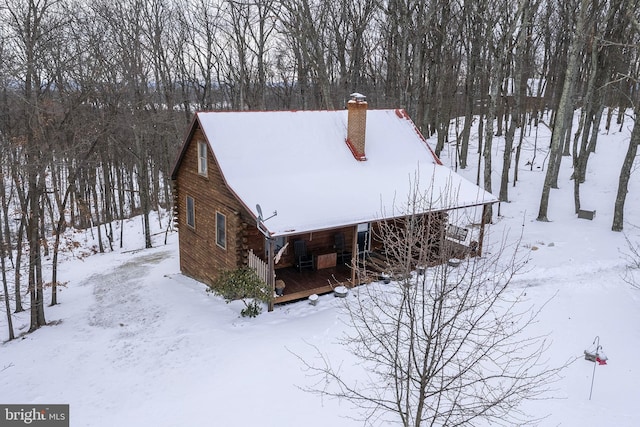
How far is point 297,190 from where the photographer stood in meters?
14.0

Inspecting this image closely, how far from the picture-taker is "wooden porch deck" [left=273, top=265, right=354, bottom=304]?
13.4 meters

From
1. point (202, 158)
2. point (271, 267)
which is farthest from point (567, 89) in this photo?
point (202, 158)

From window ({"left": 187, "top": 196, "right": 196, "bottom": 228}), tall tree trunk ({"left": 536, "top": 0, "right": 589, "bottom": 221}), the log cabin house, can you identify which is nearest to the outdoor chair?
the log cabin house

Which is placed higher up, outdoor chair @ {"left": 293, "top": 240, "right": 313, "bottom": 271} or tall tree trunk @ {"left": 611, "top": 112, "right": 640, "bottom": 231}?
tall tree trunk @ {"left": 611, "top": 112, "right": 640, "bottom": 231}

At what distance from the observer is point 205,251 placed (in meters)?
16.2

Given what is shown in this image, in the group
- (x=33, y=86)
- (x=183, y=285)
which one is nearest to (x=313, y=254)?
(x=183, y=285)

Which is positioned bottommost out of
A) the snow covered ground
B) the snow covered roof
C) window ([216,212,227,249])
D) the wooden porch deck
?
the snow covered ground

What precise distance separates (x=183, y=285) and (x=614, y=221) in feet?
56.6

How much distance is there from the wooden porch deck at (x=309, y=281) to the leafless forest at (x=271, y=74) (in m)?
8.08

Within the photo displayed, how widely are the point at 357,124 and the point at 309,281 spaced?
590 cm

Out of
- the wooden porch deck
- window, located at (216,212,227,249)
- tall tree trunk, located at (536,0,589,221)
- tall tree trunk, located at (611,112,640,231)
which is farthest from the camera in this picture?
tall tree trunk, located at (611,112,640,231)

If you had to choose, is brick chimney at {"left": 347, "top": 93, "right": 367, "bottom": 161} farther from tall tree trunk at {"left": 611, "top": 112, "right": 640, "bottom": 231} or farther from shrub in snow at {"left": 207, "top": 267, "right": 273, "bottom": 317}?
tall tree trunk at {"left": 611, "top": 112, "right": 640, "bottom": 231}

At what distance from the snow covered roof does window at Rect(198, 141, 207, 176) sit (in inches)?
36.3

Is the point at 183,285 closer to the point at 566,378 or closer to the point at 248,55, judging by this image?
the point at 566,378
